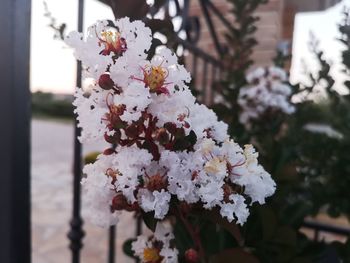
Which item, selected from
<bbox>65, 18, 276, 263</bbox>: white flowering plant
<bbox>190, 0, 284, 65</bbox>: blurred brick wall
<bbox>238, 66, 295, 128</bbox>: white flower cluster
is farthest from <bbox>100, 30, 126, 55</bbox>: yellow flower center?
<bbox>190, 0, 284, 65</bbox>: blurred brick wall

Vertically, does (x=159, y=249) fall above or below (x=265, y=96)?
below

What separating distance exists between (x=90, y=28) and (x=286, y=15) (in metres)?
3.81

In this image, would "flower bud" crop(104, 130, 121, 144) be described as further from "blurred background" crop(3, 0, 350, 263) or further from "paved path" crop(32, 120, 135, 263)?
"paved path" crop(32, 120, 135, 263)

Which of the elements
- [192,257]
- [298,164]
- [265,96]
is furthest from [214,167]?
[265,96]

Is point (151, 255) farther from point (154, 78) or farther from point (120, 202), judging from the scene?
point (154, 78)

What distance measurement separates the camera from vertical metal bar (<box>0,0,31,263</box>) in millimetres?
621

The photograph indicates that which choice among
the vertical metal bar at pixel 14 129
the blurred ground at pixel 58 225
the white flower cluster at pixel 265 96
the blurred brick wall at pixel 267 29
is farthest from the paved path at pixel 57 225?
the blurred brick wall at pixel 267 29

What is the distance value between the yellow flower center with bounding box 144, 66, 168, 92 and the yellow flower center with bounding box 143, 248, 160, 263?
10.4 inches

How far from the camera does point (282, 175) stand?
0.87m

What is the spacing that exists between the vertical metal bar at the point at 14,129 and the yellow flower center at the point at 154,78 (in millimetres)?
294

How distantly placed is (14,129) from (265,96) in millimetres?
1074

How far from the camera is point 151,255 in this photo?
57 cm

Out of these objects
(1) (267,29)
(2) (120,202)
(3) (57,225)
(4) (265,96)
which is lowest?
(3) (57,225)

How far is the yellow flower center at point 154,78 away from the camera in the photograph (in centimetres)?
45
